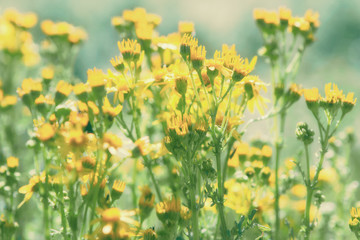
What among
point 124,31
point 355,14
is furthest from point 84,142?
point 355,14

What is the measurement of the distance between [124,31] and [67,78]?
406 mm

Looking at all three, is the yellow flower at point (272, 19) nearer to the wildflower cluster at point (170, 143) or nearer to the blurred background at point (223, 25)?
the wildflower cluster at point (170, 143)

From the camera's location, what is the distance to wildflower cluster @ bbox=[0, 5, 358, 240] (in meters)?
1.30

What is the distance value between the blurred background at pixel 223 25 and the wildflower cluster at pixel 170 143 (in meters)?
1.89

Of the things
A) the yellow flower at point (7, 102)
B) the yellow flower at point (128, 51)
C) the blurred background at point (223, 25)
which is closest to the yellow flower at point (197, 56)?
the yellow flower at point (128, 51)

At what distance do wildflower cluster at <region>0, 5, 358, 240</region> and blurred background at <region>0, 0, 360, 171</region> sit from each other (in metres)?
1.89

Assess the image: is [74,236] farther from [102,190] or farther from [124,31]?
[124,31]

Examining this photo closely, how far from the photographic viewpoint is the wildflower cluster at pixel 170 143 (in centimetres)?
130

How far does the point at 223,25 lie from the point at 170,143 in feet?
11.5

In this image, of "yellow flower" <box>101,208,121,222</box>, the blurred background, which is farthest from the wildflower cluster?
the blurred background

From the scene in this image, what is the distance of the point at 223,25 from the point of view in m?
4.68

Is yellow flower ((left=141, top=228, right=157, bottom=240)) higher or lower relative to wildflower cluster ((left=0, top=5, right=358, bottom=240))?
lower

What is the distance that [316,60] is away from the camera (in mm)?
4281

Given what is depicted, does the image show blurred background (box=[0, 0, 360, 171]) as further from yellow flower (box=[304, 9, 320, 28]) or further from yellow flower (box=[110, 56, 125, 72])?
yellow flower (box=[110, 56, 125, 72])
